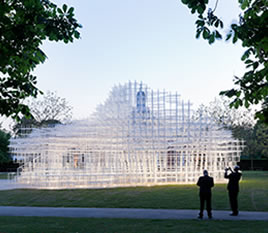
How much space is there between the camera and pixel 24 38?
748cm

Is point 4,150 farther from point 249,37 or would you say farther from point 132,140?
point 249,37

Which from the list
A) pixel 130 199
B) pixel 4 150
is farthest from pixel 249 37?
pixel 4 150

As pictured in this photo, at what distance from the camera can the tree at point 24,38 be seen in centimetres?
736

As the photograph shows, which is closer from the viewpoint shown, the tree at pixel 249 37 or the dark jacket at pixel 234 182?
the tree at pixel 249 37

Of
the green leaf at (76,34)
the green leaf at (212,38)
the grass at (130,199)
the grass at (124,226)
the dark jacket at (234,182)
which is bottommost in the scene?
the grass at (130,199)

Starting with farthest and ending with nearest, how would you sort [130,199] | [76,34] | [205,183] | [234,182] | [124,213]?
[130,199] < [124,213] < [234,182] < [205,183] < [76,34]

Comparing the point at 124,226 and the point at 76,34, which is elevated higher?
the point at 76,34

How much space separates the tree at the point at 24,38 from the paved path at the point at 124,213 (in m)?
6.44

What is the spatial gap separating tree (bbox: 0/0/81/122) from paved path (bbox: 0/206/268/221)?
644 centimetres

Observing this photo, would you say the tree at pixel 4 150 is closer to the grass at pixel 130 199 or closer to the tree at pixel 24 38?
the grass at pixel 130 199

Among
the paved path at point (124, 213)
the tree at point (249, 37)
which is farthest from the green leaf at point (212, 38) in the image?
the paved path at point (124, 213)

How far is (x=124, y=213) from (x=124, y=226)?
294 cm

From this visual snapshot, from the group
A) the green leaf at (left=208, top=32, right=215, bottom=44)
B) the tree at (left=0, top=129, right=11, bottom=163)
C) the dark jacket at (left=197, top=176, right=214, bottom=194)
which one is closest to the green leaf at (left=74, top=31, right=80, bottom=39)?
the green leaf at (left=208, top=32, right=215, bottom=44)

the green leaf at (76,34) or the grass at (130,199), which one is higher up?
the green leaf at (76,34)
